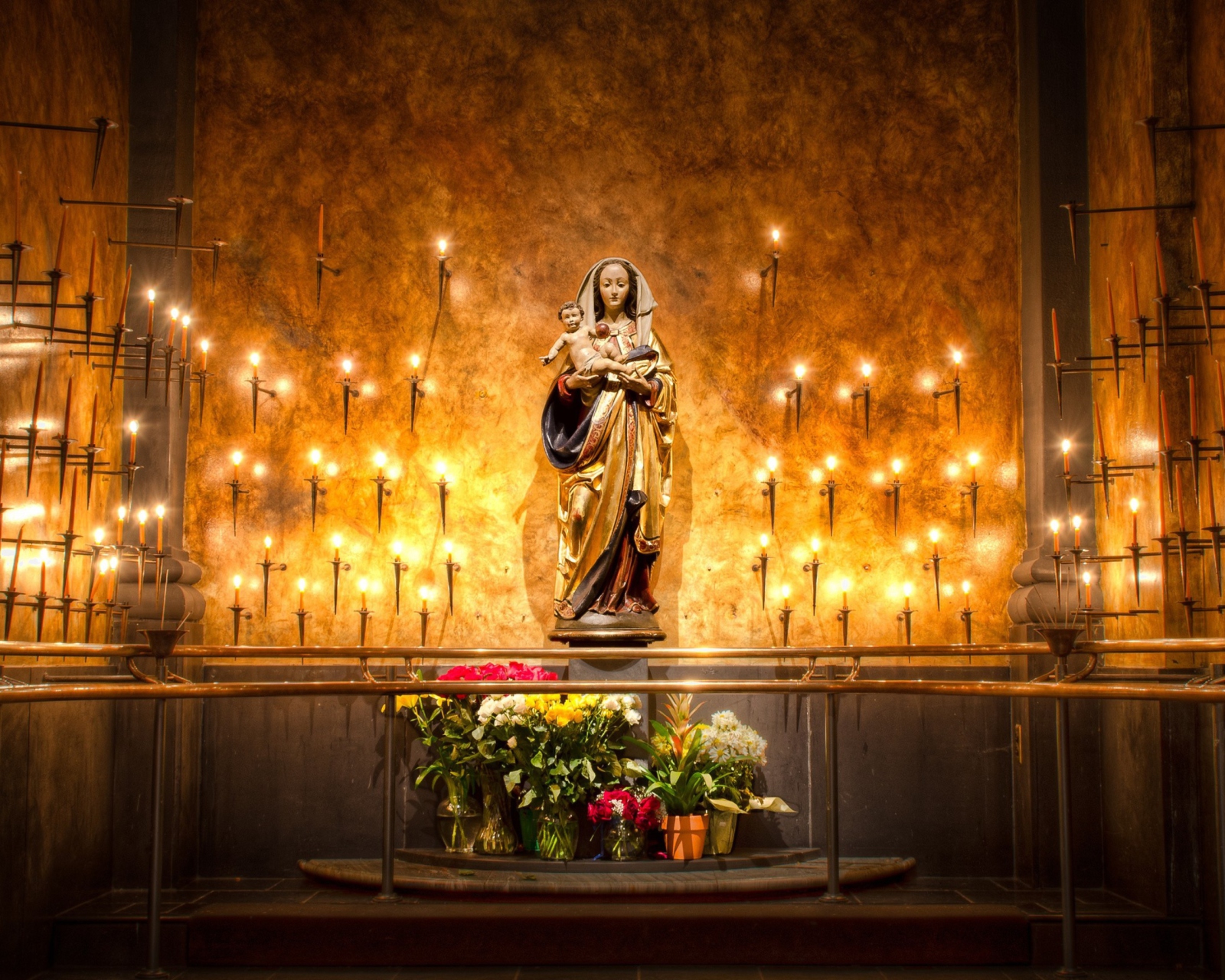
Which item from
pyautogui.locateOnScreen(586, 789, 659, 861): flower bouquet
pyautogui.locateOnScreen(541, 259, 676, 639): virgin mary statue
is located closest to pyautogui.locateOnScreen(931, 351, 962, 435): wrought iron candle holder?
pyautogui.locateOnScreen(541, 259, 676, 639): virgin mary statue

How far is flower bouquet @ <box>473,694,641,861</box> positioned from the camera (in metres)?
6.75

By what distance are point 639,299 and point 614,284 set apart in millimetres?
190

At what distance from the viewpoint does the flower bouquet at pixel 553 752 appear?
6754 millimetres

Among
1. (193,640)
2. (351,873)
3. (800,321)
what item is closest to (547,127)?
(800,321)

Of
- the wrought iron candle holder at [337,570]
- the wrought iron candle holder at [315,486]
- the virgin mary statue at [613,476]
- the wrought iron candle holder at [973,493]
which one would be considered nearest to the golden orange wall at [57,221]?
the wrought iron candle holder at [315,486]

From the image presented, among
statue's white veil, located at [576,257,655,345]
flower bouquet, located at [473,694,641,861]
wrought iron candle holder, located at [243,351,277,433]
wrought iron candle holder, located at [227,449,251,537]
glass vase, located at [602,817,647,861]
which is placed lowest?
glass vase, located at [602,817,647,861]

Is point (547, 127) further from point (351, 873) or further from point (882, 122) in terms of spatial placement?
point (351, 873)

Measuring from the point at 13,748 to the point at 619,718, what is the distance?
306cm

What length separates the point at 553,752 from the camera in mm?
6809

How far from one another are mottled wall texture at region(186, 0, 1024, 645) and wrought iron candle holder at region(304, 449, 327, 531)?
89 mm

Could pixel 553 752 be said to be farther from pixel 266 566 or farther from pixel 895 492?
pixel 895 492

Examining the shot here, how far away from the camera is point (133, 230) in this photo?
824cm

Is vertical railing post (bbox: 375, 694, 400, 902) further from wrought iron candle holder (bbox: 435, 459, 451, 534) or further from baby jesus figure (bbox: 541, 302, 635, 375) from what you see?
baby jesus figure (bbox: 541, 302, 635, 375)

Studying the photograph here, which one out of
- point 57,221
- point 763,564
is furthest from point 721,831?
point 57,221
